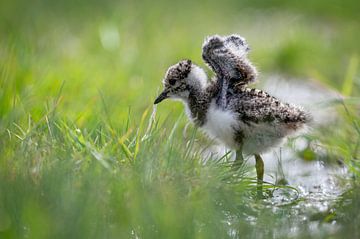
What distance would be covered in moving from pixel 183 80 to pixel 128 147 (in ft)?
2.16

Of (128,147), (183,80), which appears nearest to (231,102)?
(183,80)

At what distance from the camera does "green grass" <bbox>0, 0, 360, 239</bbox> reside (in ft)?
12.0

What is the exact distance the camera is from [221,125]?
438cm

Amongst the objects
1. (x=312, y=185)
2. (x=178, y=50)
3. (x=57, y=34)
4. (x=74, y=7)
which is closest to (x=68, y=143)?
(x=312, y=185)

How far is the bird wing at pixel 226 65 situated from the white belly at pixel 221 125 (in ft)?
0.38

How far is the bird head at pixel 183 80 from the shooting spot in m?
4.69

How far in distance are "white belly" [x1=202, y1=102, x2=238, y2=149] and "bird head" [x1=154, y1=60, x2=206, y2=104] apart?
222 mm

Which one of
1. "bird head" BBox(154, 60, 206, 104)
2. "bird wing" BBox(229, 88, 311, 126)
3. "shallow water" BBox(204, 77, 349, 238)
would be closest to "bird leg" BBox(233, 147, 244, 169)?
"shallow water" BBox(204, 77, 349, 238)

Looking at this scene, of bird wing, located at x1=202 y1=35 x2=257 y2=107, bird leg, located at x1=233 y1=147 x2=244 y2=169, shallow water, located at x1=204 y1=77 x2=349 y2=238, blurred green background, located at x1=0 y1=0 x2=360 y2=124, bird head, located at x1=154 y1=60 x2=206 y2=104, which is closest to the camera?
shallow water, located at x1=204 y1=77 x2=349 y2=238

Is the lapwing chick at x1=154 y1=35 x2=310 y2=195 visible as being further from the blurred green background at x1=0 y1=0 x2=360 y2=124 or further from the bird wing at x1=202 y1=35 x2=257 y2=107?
the blurred green background at x1=0 y1=0 x2=360 y2=124

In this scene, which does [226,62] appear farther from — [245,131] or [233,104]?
[245,131]

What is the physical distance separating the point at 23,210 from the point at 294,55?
16.0 feet

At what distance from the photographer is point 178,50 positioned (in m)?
7.93

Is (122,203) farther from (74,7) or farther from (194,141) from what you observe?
(74,7)
